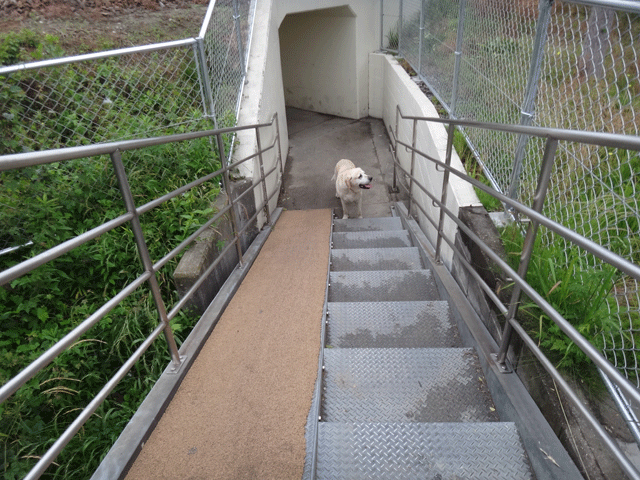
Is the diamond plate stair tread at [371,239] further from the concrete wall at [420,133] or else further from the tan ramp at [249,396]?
the tan ramp at [249,396]

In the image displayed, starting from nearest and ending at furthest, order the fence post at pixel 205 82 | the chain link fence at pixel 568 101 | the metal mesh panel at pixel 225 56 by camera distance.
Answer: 1. the chain link fence at pixel 568 101
2. the fence post at pixel 205 82
3. the metal mesh panel at pixel 225 56

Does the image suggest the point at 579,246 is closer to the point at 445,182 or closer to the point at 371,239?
the point at 445,182

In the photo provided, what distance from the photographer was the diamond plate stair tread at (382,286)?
2.44m

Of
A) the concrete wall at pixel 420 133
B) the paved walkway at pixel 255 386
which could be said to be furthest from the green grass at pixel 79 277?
the concrete wall at pixel 420 133

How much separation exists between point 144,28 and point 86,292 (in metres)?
4.31

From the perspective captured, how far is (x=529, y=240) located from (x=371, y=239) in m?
2.36

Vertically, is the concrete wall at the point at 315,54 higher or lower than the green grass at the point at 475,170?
higher

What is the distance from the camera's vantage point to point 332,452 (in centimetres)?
129

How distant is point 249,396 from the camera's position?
1.57 m

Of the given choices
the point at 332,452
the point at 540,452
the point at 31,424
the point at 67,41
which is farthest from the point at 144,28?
the point at 540,452

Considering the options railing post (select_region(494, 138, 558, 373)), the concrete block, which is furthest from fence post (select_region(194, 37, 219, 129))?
railing post (select_region(494, 138, 558, 373))

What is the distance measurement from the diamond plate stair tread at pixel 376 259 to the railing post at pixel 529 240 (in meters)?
1.39

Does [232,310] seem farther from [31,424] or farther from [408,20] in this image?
[408,20]

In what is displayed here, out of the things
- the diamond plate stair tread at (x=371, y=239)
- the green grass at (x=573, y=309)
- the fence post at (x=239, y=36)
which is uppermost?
the fence post at (x=239, y=36)
